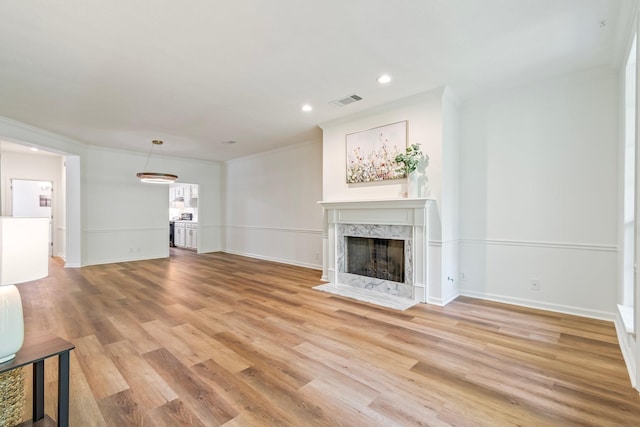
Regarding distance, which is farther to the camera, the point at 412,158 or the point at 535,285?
the point at 412,158

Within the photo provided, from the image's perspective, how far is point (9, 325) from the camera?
1.25m

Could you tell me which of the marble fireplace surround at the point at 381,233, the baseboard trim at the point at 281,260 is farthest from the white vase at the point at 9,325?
the baseboard trim at the point at 281,260

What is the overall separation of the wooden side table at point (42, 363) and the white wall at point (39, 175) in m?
7.83

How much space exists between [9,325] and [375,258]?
402 centimetres

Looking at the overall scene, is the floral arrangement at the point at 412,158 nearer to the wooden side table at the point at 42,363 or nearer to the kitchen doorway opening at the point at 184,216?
the wooden side table at the point at 42,363

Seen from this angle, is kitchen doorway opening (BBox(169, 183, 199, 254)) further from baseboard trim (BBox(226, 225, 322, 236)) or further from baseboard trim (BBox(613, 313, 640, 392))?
baseboard trim (BBox(613, 313, 640, 392))

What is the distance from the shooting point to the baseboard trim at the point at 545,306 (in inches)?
128

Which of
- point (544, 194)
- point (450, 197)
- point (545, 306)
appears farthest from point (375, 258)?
point (544, 194)

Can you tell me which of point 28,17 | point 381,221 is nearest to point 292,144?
point 381,221

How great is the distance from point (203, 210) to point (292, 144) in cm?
382

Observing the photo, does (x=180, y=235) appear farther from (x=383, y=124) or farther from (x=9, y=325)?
(x=9, y=325)

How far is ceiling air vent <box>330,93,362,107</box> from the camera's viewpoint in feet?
13.3

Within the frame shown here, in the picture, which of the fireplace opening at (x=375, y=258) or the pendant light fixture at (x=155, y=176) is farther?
the pendant light fixture at (x=155, y=176)

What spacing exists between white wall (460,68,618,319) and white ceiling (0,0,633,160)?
36 centimetres
